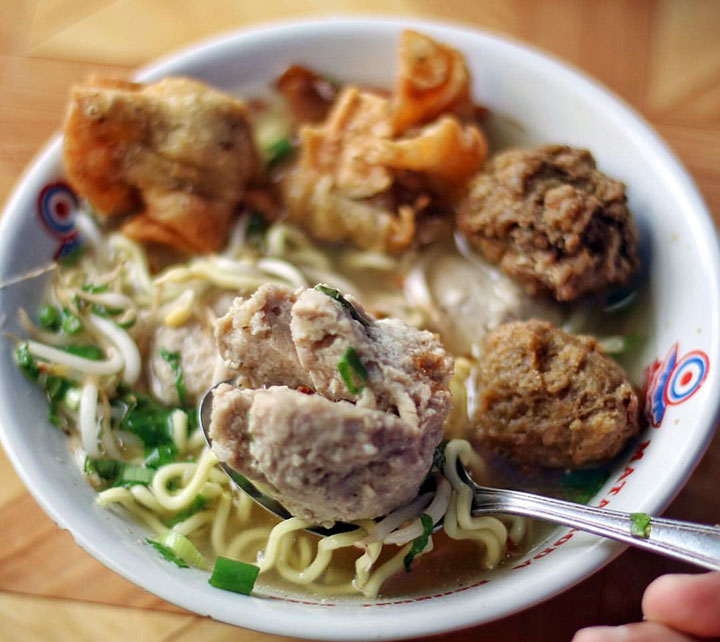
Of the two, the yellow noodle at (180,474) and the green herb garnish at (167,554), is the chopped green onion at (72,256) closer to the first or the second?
the yellow noodle at (180,474)

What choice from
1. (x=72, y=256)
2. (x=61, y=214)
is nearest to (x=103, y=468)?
(x=72, y=256)

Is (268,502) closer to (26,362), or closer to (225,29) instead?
(26,362)

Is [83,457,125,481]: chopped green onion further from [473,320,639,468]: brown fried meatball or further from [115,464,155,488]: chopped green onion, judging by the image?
[473,320,639,468]: brown fried meatball

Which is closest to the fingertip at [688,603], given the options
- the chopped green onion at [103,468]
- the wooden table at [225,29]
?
the wooden table at [225,29]

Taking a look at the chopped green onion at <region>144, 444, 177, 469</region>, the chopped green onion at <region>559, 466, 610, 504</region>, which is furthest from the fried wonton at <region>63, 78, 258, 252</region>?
the chopped green onion at <region>559, 466, 610, 504</region>

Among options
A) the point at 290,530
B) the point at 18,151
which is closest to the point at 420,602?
the point at 290,530
